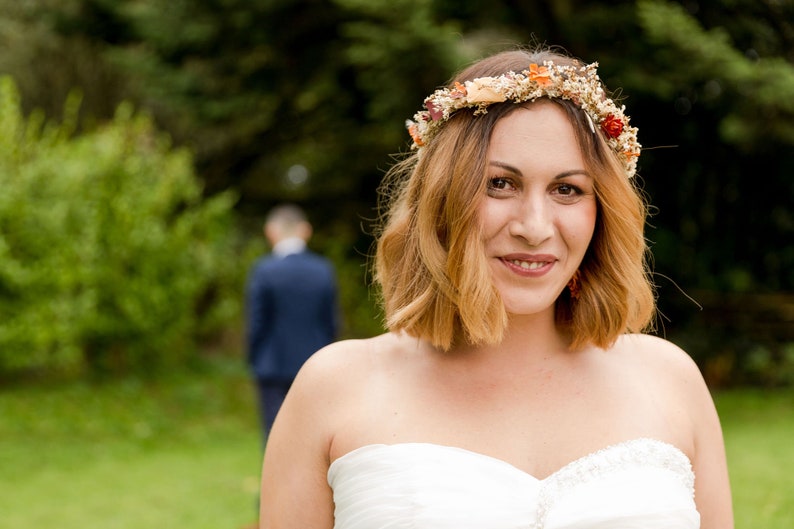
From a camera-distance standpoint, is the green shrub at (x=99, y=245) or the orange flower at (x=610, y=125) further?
the green shrub at (x=99, y=245)

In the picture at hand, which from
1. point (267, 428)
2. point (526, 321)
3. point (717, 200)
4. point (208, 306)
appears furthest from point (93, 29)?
point (526, 321)

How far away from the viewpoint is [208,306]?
42.8 feet

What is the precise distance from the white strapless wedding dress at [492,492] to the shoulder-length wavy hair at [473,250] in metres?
0.27

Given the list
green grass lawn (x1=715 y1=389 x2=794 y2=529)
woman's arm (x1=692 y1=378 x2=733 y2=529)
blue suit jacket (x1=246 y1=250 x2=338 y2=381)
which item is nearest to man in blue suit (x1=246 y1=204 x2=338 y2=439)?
blue suit jacket (x1=246 y1=250 x2=338 y2=381)

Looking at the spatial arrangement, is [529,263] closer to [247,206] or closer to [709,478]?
[709,478]

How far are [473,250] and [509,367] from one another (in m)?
0.31

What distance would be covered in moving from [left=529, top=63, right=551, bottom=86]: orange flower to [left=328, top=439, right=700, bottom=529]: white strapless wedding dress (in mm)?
784

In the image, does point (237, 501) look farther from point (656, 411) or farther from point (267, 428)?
point (656, 411)

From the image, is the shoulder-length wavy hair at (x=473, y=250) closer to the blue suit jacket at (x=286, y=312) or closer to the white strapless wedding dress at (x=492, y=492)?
the white strapless wedding dress at (x=492, y=492)

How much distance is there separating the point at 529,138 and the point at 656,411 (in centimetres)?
66

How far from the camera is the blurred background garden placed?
26.0 ft

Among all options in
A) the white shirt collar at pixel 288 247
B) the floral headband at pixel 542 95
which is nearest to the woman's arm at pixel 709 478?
the floral headband at pixel 542 95

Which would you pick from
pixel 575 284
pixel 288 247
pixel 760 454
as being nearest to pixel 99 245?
pixel 288 247

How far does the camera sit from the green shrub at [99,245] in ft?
31.2
